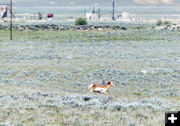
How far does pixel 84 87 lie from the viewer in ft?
72.2

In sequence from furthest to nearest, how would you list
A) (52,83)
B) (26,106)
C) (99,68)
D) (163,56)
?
(163,56) < (99,68) < (52,83) < (26,106)

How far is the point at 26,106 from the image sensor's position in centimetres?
1198

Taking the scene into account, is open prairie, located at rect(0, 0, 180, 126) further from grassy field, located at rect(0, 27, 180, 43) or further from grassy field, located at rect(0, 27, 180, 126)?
grassy field, located at rect(0, 27, 180, 43)

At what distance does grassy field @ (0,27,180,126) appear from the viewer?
10695 millimetres

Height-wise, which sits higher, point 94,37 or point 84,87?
point 94,37

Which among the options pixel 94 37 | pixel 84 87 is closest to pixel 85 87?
pixel 84 87

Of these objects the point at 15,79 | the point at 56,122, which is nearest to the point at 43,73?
the point at 15,79

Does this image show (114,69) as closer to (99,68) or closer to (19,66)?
(99,68)

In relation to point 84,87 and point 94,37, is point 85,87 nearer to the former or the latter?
point 84,87

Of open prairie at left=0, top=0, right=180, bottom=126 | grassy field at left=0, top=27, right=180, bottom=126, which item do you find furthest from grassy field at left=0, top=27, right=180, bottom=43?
open prairie at left=0, top=0, right=180, bottom=126

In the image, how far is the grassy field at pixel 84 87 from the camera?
10.7 m

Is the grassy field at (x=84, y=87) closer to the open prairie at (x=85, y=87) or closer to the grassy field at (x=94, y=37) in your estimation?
the open prairie at (x=85, y=87)

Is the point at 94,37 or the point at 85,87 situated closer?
the point at 85,87

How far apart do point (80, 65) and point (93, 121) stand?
1962 cm
